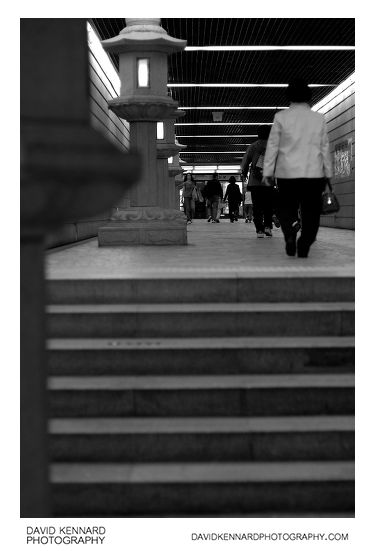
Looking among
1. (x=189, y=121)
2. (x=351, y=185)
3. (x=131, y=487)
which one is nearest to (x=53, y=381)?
(x=131, y=487)

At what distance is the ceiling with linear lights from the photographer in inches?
582

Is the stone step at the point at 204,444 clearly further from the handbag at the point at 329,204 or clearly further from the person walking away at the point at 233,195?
the person walking away at the point at 233,195

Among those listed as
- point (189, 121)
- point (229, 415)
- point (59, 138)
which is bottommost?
point (229, 415)

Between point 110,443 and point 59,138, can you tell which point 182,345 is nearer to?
point 110,443

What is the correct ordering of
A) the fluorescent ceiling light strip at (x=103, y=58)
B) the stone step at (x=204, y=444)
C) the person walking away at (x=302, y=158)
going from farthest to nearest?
the fluorescent ceiling light strip at (x=103, y=58) < the person walking away at (x=302, y=158) < the stone step at (x=204, y=444)

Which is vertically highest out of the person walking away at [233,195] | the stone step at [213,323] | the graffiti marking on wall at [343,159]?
the graffiti marking on wall at [343,159]

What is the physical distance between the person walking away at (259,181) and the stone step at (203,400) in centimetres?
642

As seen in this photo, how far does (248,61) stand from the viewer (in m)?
18.2

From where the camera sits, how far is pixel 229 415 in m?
4.86

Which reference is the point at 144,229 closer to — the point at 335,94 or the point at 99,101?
the point at 99,101

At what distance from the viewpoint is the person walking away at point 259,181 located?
1170 cm

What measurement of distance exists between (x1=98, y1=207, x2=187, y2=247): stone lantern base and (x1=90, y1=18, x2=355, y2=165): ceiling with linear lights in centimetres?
387

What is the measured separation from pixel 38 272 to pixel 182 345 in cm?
329
